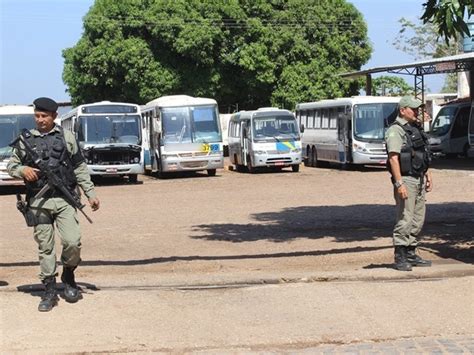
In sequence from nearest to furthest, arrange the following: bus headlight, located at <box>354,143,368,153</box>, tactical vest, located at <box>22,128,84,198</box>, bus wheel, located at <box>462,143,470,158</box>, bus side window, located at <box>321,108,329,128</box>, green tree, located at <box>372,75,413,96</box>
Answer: tactical vest, located at <box>22,128,84,198</box> < bus headlight, located at <box>354,143,368,153</box> < bus side window, located at <box>321,108,329,128</box> < bus wheel, located at <box>462,143,470,158</box> < green tree, located at <box>372,75,413,96</box>

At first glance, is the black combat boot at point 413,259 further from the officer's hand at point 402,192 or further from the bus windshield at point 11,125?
the bus windshield at point 11,125

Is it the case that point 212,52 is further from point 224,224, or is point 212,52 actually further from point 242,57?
point 224,224

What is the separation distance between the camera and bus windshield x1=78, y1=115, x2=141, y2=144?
27250 mm

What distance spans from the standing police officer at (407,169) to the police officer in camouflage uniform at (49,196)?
3370 mm

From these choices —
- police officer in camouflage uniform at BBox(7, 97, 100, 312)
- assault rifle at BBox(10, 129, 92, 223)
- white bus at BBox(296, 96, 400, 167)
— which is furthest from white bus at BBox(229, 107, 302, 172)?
assault rifle at BBox(10, 129, 92, 223)

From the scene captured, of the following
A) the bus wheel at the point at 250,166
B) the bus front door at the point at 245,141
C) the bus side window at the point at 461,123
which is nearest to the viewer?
the bus wheel at the point at 250,166

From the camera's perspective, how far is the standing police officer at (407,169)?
8859 mm

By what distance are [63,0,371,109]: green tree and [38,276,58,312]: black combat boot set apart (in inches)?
1365

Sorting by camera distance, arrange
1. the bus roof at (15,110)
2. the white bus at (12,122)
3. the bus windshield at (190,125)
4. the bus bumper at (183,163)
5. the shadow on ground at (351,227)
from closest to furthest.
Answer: the shadow on ground at (351,227), the white bus at (12,122), the bus roof at (15,110), the bus bumper at (183,163), the bus windshield at (190,125)

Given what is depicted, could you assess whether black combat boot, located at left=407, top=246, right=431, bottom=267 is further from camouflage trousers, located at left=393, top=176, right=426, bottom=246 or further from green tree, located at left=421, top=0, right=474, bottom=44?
green tree, located at left=421, top=0, right=474, bottom=44

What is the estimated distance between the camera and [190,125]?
97.0ft

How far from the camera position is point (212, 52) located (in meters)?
42.5

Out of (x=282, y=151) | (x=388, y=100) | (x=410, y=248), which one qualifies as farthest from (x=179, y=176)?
(x=410, y=248)

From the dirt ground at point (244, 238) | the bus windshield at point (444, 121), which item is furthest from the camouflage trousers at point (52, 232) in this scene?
the bus windshield at point (444, 121)
